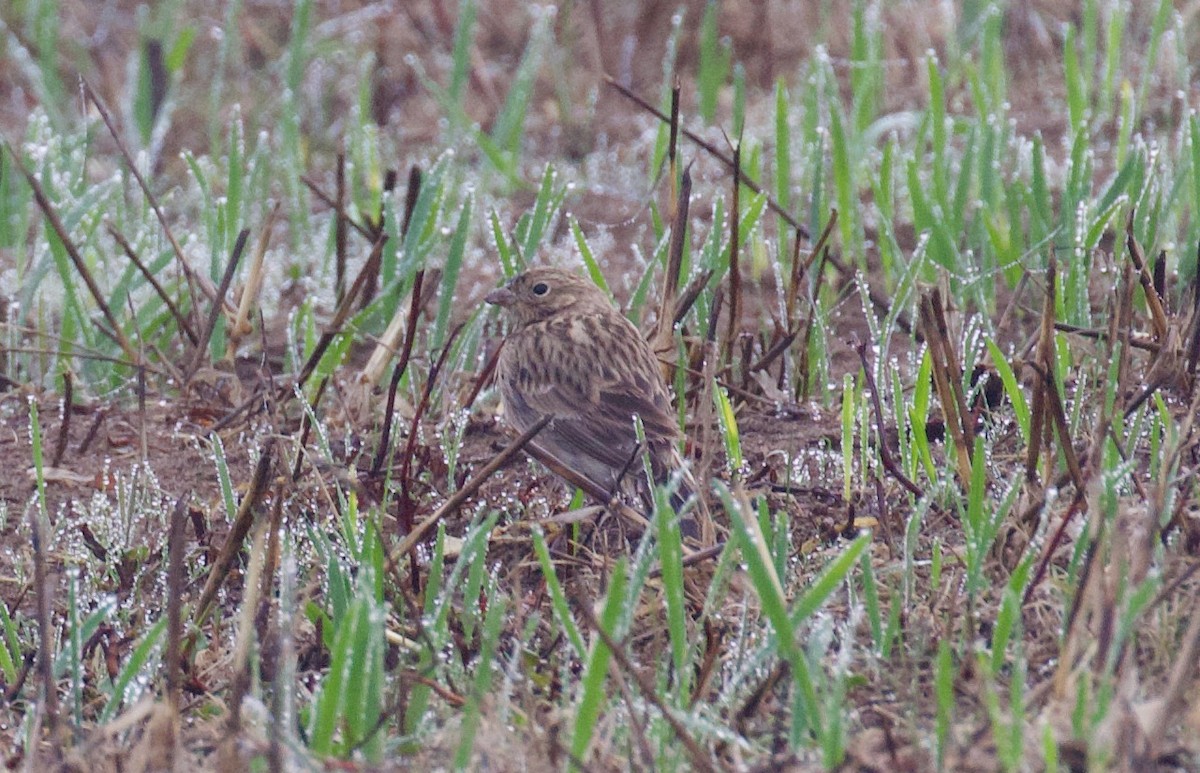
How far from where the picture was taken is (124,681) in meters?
2.79

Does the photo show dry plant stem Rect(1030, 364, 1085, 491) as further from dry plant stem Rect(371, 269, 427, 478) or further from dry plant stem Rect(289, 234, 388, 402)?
dry plant stem Rect(289, 234, 388, 402)

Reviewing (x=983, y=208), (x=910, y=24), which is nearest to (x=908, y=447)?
(x=983, y=208)

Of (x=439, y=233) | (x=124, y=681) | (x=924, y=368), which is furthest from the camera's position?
(x=439, y=233)

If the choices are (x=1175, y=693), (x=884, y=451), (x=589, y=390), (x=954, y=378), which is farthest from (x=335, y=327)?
(x=1175, y=693)

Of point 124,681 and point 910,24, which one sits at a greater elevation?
point 910,24

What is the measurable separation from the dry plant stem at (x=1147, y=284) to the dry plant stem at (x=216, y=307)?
6.82ft

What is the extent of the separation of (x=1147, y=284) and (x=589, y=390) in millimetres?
1387

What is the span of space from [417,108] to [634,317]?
3.66 m

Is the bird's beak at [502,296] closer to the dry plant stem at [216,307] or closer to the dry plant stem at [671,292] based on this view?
the dry plant stem at [671,292]

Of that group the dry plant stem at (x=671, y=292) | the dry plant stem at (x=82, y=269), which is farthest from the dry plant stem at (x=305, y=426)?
the dry plant stem at (x=671, y=292)

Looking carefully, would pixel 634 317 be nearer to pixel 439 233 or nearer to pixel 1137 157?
pixel 439 233

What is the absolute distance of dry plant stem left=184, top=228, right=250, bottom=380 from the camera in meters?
4.20

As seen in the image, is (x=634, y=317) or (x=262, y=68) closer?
(x=634, y=317)

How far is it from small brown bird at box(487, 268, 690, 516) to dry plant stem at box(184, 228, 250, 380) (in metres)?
0.73
